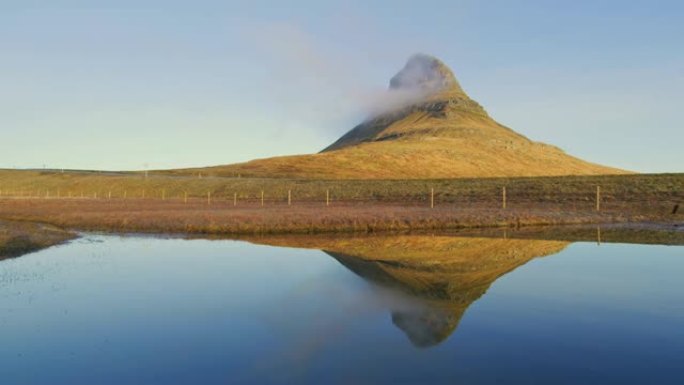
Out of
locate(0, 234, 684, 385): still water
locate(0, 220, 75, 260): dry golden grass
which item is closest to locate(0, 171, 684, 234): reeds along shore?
locate(0, 220, 75, 260): dry golden grass

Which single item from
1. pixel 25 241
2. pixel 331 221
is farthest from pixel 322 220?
pixel 25 241

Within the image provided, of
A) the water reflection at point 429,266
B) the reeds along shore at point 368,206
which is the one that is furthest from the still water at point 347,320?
the reeds along shore at point 368,206

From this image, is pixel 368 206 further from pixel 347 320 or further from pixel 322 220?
pixel 347 320

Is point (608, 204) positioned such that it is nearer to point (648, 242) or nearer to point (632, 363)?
point (648, 242)

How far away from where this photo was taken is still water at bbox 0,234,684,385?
32.4 feet

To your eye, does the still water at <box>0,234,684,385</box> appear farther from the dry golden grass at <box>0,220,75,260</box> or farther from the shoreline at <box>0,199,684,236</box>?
the shoreline at <box>0,199,684,236</box>

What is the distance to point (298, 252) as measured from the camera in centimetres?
2698

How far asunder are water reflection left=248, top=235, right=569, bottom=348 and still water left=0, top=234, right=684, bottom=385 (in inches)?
3.1

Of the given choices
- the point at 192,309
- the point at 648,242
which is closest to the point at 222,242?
the point at 192,309

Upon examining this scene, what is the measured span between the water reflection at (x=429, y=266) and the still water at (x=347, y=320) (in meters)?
0.08

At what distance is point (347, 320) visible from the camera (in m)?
13.4

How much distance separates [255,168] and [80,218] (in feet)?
416

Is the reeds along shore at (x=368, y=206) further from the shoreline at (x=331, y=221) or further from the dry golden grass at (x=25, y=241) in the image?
the dry golden grass at (x=25, y=241)

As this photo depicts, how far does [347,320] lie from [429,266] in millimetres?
8650
